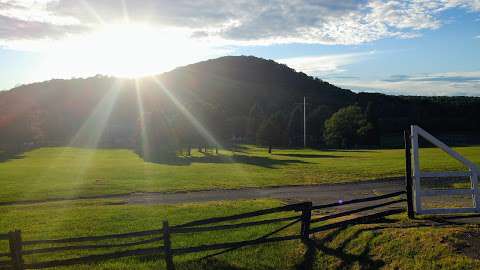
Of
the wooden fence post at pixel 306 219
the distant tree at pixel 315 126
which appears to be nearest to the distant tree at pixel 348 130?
the distant tree at pixel 315 126

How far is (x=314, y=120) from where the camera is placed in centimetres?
14338

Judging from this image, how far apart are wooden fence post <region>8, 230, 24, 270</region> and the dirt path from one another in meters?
14.0

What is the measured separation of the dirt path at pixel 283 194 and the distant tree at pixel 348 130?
86.2 m

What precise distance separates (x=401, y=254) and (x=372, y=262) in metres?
0.80

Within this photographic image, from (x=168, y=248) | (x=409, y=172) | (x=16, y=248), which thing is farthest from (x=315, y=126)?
(x=16, y=248)

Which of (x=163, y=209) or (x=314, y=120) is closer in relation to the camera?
(x=163, y=209)

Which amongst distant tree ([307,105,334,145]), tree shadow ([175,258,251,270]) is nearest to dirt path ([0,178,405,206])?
tree shadow ([175,258,251,270])

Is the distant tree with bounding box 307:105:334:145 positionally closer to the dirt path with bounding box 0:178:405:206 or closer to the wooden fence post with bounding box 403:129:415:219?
the dirt path with bounding box 0:178:405:206

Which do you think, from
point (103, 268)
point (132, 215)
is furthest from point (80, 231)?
point (103, 268)

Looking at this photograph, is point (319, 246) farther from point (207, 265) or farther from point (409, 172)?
point (409, 172)

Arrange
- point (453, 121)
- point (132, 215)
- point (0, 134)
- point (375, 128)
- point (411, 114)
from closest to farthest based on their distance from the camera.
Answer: point (132, 215) → point (0, 134) → point (375, 128) → point (453, 121) → point (411, 114)

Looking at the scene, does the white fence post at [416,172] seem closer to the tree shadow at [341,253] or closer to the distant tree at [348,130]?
the tree shadow at [341,253]

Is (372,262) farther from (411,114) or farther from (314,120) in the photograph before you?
(411,114)

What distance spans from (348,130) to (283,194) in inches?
3649
